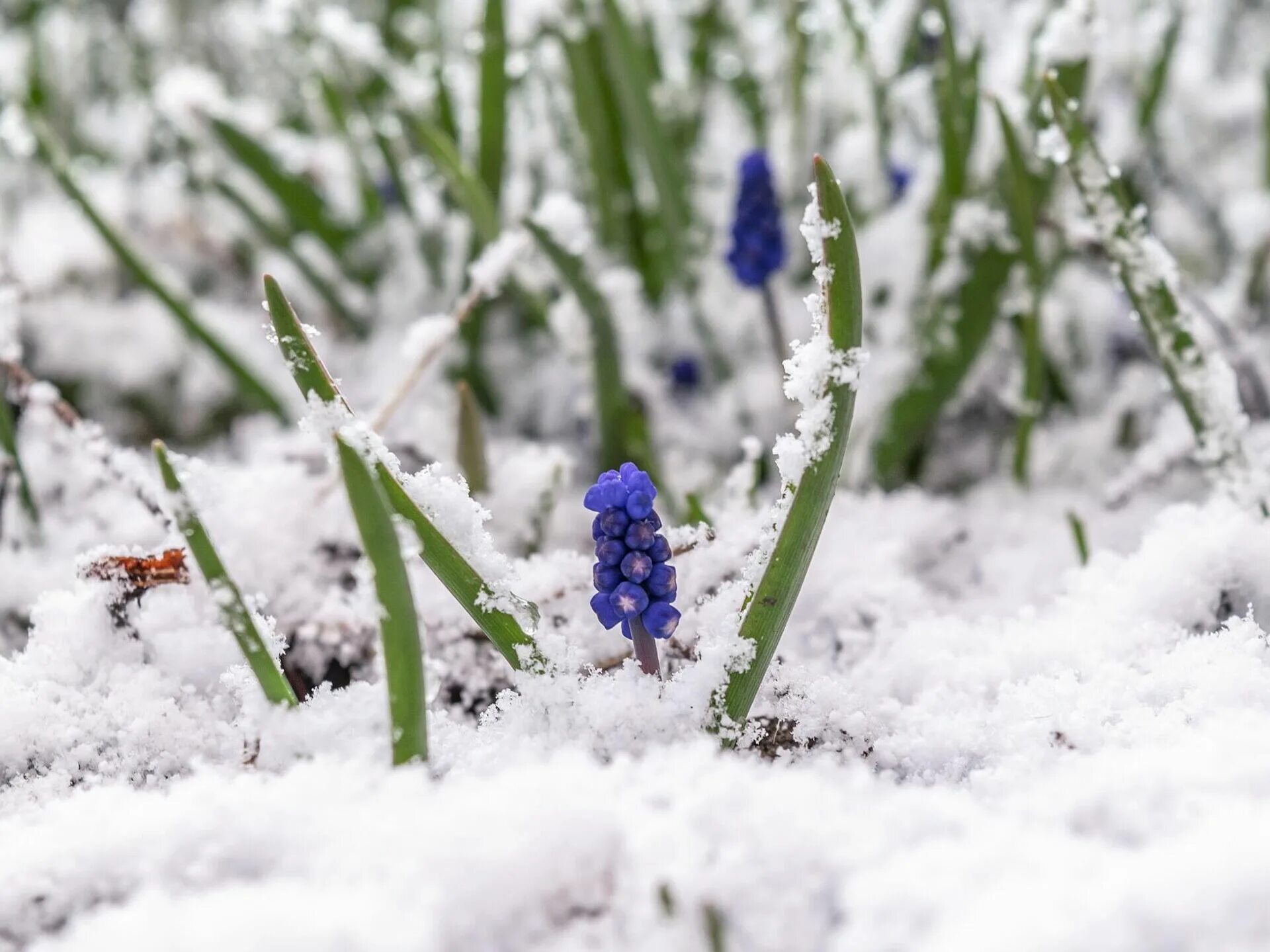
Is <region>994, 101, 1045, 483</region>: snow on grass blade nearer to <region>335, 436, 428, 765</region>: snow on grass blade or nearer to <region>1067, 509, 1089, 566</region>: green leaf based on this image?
<region>1067, 509, 1089, 566</region>: green leaf

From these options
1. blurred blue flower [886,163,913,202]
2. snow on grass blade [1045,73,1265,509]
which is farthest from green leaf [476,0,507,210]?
snow on grass blade [1045,73,1265,509]

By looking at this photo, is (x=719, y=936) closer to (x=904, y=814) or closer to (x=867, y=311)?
(x=904, y=814)

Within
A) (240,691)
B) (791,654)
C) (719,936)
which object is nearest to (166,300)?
(240,691)

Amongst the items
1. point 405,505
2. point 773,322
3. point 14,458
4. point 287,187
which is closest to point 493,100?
point 287,187

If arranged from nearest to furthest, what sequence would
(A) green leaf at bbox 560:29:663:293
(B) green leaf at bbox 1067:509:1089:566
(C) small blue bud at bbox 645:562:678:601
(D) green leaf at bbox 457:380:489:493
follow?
(C) small blue bud at bbox 645:562:678:601, (B) green leaf at bbox 1067:509:1089:566, (D) green leaf at bbox 457:380:489:493, (A) green leaf at bbox 560:29:663:293

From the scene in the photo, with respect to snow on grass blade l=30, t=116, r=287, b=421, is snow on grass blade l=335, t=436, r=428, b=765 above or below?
below

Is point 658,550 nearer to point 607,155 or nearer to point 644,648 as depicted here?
point 644,648

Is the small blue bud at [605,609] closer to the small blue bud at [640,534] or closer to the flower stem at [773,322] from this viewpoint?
the small blue bud at [640,534]
